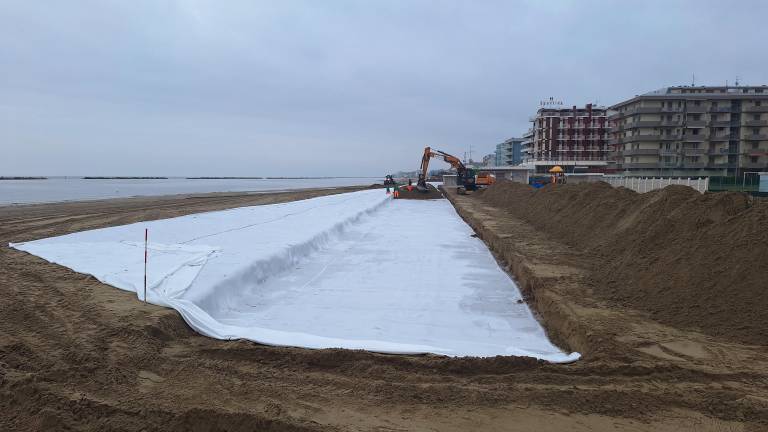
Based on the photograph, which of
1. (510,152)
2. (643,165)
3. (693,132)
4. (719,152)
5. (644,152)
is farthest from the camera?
(510,152)

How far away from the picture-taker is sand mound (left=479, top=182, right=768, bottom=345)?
5.46 m

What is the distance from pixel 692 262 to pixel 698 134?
60458 mm

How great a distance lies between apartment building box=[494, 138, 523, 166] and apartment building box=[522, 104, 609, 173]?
3272 cm

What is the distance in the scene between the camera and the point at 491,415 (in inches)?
142

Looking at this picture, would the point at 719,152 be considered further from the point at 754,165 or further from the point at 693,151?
the point at 754,165

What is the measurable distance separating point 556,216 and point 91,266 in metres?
12.7

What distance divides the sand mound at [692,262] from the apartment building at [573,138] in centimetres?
7447

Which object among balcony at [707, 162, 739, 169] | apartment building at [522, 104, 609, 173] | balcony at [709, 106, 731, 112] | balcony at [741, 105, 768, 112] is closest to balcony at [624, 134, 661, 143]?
balcony at [709, 106, 731, 112]

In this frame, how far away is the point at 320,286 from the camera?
27.6ft

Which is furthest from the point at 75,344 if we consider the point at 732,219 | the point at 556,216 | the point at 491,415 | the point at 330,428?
the point at 556,216

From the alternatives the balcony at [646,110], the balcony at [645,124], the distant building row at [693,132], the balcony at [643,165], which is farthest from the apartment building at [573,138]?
the balcony at [646,110]

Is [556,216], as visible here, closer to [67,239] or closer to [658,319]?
[658,319]

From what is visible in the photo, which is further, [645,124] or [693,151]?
[645,124]

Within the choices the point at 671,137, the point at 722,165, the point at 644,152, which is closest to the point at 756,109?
the point at 722,165
